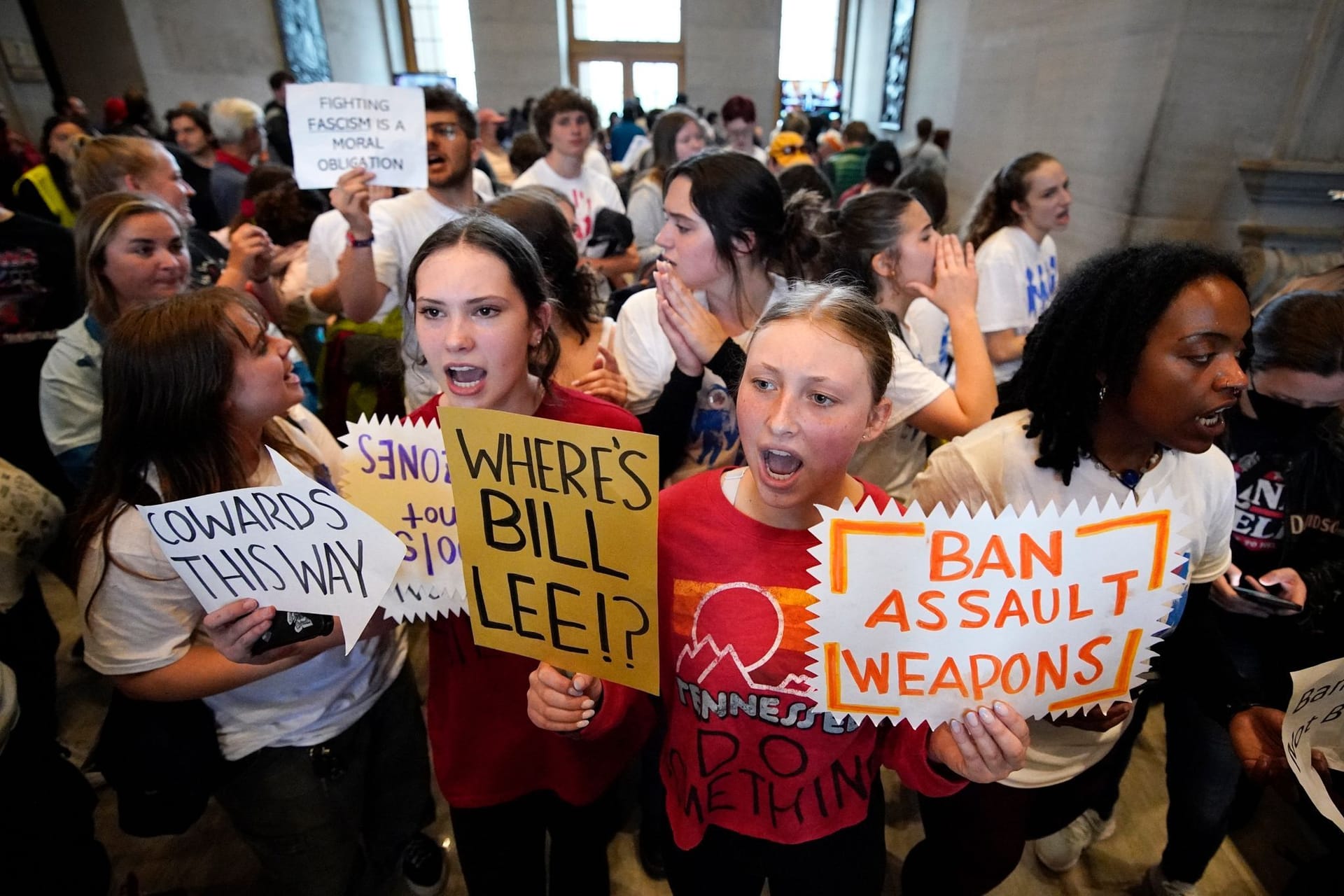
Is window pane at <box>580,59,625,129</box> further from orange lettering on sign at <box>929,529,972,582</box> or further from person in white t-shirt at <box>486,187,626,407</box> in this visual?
orange lettering on sign at <box>929,529,972,582</box>

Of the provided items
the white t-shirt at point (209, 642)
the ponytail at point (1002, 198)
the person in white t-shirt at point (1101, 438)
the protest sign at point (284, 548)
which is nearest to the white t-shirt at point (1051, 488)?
the person in white t-shirt at point (1101, 438)

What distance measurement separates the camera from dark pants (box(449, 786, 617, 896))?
1.46 m

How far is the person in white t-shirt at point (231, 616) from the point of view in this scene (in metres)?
1.20

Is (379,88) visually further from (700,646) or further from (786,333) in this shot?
(700,646)

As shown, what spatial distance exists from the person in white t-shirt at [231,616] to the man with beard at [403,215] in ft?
2.42

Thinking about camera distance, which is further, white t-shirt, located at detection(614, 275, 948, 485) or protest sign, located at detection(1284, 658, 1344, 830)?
white t-shirt, located at detection(614, 275, 948, 485)

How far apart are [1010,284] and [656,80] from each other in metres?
14.3

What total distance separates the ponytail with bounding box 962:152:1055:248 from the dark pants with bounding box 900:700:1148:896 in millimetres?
2147

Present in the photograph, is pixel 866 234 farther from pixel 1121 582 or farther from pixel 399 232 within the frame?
pixel 399 232

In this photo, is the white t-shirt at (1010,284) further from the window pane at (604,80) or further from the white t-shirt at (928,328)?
the window pane at (604,80)

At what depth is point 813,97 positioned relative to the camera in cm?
1424

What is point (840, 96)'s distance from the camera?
14.6 metres

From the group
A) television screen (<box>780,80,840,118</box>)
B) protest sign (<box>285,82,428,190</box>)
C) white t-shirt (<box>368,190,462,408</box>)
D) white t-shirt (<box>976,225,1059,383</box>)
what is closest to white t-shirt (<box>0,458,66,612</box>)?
white t-shirt (<box>368,190,462,408</box>)

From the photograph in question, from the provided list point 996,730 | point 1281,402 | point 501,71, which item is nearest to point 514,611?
point 996,730
